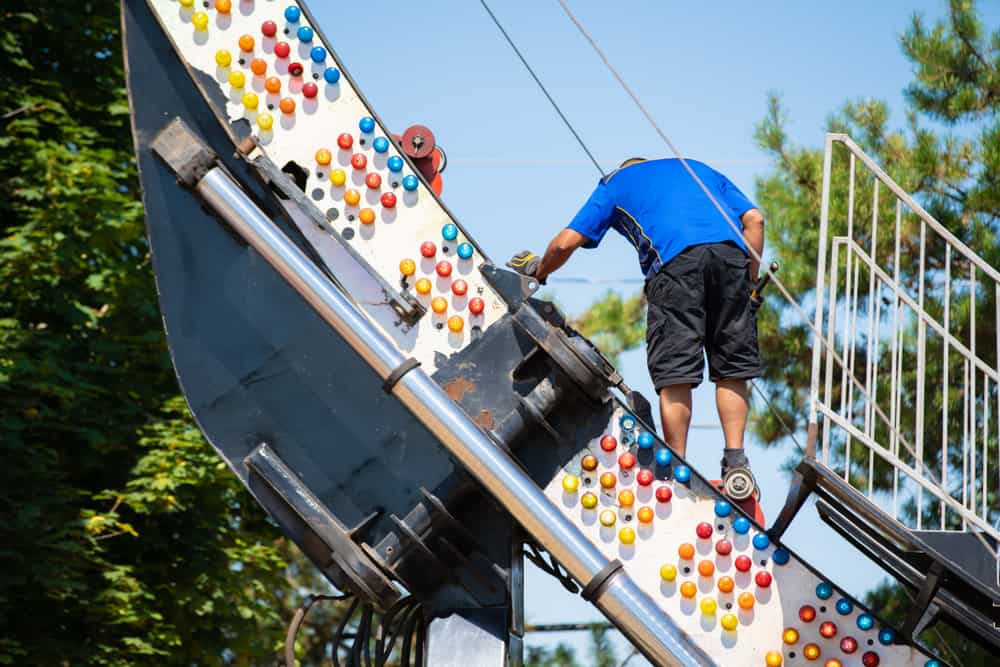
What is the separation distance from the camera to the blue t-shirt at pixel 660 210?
466cm

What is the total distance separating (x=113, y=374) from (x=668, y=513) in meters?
7.96

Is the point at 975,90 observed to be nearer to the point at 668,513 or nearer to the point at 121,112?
the point at 668,513

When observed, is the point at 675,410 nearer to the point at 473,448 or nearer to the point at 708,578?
the point at 708,578

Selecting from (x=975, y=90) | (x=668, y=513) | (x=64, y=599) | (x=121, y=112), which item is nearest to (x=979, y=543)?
(x=668, y=513)

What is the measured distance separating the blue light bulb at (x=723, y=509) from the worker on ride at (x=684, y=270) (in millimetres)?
346

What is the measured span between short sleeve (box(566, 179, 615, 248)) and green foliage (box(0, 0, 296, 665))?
6.57 metres

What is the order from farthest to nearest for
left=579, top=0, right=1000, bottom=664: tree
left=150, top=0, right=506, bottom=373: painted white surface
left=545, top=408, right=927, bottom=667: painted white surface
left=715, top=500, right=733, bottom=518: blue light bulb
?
left=579, top=0, right=1000, bottom=664: tree
left=150, top=0, right=506, bottom=373: painted white surface
left=715, top=500, right=733, bottom=518: blue light bulb
left=545, top=408, right=927, bottom=667: painted white surface

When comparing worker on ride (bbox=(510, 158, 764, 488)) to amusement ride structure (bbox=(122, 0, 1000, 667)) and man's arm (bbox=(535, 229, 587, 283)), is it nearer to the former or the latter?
man's arm (bbox=(535, 229, 587, 283))

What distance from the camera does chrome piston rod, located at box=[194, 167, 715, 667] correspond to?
378cm

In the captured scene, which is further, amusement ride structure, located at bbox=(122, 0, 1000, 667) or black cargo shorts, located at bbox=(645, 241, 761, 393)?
black cargo shorts, located at bbox=(645, 241, 761, 393)

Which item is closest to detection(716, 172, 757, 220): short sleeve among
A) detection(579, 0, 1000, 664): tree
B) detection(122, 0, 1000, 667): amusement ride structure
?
detection(122, 0, 1000, 667): amusement ride structure

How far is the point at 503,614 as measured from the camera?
4.27 metres

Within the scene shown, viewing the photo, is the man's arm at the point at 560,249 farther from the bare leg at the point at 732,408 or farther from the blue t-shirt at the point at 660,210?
the bare leg at the point at 732,408

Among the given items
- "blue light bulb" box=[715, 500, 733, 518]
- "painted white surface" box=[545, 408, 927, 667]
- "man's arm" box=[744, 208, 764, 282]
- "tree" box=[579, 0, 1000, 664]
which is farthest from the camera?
"tree" box=[579, 0, 1000, 664]
